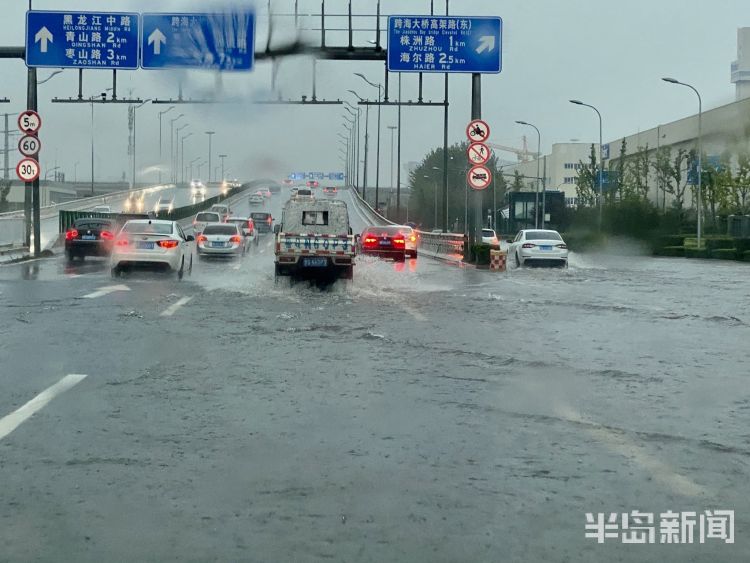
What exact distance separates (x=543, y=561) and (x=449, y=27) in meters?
34.2

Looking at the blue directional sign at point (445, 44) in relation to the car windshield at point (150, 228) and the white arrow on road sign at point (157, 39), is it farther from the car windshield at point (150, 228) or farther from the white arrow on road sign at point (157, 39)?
the car windshield at point (150, 228)

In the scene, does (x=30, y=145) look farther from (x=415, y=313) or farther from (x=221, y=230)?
(x=415, y=313)

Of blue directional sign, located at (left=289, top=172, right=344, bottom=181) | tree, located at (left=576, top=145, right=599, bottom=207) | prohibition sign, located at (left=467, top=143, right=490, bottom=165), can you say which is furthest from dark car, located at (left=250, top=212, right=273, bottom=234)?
blue directional sign, located at (left=289, top=172, right=344, bottom=181)

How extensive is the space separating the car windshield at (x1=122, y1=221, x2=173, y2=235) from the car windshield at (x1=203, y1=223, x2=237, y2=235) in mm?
14113

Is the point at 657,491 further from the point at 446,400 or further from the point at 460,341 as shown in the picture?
the point at 460,341

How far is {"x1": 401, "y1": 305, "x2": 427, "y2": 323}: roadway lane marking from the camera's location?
62.2 feet

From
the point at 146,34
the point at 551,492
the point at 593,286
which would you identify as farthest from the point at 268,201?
the point at 551,492

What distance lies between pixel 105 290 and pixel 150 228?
5.46 meters

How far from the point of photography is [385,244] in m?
47.7

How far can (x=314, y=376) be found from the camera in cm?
1189

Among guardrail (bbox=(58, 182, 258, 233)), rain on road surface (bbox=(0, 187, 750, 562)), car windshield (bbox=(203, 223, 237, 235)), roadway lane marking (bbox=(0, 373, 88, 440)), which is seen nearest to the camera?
rain on road surface (bbox=(0, 187, 750, 562))

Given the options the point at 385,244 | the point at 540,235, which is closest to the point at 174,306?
the point at 540,235

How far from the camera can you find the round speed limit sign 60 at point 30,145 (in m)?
39.7

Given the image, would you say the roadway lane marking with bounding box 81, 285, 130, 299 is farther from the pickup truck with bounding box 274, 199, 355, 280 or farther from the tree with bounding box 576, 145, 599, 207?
the tree with bounding box 576, 145, 599, 207
